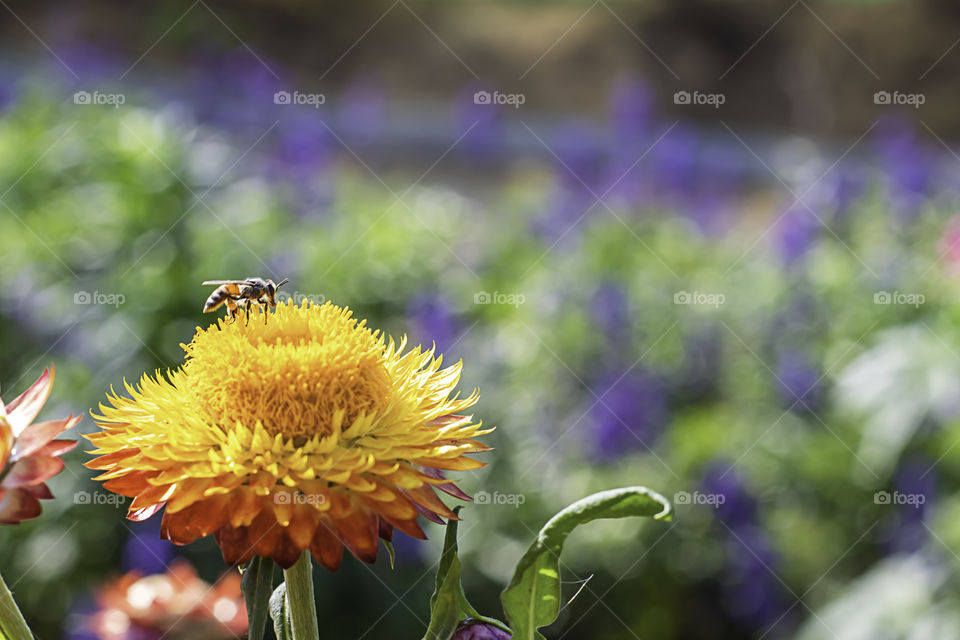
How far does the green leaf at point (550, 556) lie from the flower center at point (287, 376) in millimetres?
202

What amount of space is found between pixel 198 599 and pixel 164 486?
2.51 ft

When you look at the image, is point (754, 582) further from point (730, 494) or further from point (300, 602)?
point (300, 602)

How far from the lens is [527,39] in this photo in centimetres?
896

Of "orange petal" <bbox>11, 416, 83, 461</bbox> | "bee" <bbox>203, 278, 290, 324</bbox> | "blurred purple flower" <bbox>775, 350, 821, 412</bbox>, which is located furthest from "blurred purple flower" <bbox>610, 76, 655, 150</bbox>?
"orange petal" <bbox>11, 416, 83, 461</bbox>

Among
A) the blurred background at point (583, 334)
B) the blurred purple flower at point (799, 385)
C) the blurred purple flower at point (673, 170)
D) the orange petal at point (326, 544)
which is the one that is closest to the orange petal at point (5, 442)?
the orange petal at point (326, 544)

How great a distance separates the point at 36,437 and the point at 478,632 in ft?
1.23

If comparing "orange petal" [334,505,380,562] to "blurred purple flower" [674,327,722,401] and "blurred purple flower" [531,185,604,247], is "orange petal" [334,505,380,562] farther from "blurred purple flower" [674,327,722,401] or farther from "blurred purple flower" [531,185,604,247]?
"blurred purple flower" [531,185,604,247]

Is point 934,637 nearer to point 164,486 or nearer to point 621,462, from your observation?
point 621,462

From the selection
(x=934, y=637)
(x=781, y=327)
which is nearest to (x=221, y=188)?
(x=781, y=327)

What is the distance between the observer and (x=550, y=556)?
0.75m

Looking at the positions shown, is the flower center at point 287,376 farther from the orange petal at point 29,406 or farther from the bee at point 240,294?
the bee at point 240,294

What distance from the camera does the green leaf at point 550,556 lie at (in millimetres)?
683

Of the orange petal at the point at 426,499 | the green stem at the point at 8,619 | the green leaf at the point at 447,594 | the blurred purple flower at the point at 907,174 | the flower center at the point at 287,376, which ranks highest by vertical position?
the blurred purple flower at the point at 907,174

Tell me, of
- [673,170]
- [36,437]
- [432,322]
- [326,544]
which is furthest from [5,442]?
[673,170]
